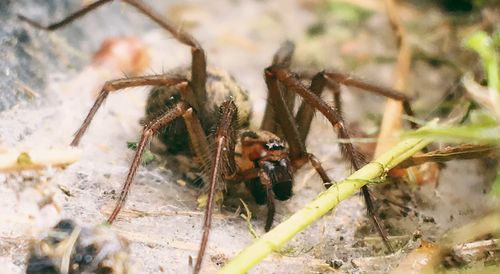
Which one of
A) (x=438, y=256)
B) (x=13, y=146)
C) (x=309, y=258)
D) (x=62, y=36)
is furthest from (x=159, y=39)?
(x=438, y=256)

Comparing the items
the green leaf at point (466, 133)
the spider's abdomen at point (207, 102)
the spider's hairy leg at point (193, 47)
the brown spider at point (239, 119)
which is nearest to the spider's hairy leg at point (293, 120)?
the brown spider at point (239, 119)

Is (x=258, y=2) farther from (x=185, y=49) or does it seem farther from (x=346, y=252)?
(x=346, y=252)

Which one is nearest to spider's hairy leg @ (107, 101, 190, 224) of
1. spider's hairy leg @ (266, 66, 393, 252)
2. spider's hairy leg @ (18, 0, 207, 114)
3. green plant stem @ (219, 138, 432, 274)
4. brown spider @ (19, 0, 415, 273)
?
brown spider @ (19, 0, 415, 273)

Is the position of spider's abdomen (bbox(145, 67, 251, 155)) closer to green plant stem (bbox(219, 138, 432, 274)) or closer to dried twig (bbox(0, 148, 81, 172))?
dried twig (bbox(0, 148, 81, 172))

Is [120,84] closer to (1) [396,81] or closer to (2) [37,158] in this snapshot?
(2) [37,158]

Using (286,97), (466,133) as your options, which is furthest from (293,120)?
(466,133)
